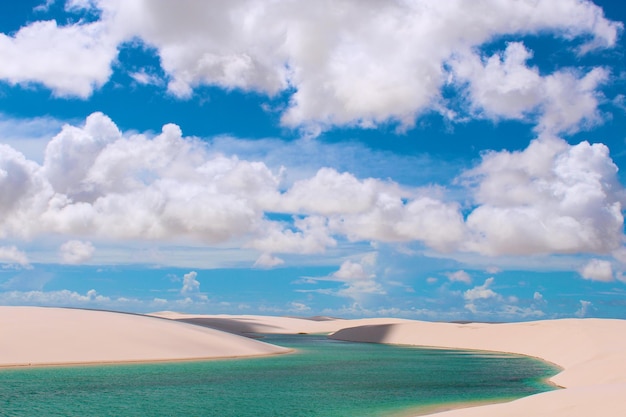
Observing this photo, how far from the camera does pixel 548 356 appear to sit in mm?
52812

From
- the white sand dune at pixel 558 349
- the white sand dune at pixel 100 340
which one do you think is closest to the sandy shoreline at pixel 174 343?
the white sand dune at pixel 100 340

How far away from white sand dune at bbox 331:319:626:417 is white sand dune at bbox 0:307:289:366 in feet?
83.0

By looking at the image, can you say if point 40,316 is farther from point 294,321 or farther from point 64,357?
point 294,321

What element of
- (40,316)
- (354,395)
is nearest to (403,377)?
(354,395)

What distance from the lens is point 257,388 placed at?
29703mm

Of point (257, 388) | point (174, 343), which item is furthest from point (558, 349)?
point (257, 388)

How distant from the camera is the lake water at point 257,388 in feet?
76.7

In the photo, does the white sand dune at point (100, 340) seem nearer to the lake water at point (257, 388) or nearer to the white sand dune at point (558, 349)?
the lake water at point (257, 388)

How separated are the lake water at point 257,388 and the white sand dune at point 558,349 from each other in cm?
321

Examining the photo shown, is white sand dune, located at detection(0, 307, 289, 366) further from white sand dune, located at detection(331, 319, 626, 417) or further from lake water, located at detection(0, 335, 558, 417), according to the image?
white sand dune, located at detection(331, 319, 626, 417)

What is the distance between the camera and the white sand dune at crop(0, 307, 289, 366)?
1635 inches

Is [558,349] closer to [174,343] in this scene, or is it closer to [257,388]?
[174,343]

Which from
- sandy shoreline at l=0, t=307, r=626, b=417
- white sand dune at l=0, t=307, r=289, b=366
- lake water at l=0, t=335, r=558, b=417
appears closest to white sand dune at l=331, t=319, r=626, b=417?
sandy shoreline at l=0, t=307, r=626, b=417

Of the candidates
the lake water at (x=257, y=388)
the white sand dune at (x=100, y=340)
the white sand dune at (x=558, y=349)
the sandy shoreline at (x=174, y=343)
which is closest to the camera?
the white sand dune at (x=558, y=349)
